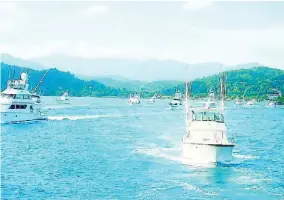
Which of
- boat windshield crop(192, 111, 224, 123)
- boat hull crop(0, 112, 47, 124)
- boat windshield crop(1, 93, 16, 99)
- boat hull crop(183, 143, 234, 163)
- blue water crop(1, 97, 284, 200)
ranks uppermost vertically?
boat windshield crop(1, 93, 16, 99)

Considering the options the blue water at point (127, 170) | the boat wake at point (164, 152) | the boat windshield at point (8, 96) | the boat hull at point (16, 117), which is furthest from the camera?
the boat hull at point (16, 117)

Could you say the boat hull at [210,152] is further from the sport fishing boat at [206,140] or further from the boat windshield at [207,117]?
the boat windshield at [207,117]

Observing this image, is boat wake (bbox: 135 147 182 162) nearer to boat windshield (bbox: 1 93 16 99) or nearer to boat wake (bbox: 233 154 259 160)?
boat wake (bbox: 233 154 259 160)

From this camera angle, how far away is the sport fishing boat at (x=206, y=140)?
149 ft

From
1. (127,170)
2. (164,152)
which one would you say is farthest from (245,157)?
(127,170)

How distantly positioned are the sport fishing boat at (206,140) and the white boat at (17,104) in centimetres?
5031

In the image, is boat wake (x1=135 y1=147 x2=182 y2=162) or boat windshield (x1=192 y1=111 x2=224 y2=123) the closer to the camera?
boat windshield (x1=192 y1=111 x2=224 y2=123)

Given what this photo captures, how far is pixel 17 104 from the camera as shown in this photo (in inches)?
3659

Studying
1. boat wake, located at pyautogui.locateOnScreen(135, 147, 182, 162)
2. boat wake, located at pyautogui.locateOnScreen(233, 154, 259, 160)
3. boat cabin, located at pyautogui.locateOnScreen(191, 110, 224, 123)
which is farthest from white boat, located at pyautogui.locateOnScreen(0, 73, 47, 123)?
boat wake, located at pyautogui.locateOnScreen(233, 154, 259, 160)

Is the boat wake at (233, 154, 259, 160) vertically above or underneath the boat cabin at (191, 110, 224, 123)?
underneath

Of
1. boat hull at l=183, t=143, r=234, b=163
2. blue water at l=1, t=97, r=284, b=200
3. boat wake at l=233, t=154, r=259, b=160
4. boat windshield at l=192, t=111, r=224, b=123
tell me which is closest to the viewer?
blue water at l=1, t=97, r=284, b=200

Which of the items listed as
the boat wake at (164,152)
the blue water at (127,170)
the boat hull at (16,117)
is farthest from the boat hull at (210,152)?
the boat hull at (16,117)

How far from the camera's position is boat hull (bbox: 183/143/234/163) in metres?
45.3

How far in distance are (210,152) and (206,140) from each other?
6.19 feet
